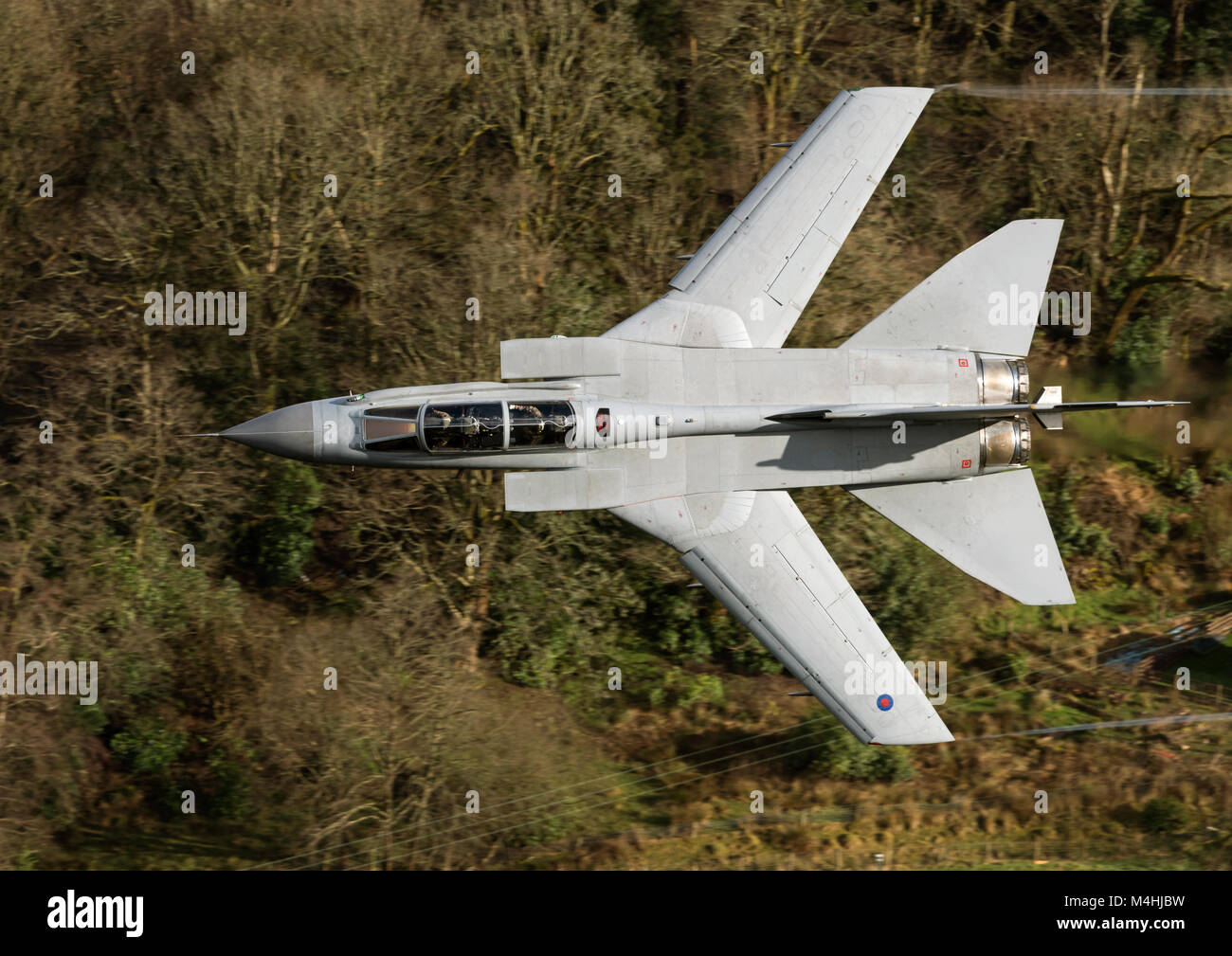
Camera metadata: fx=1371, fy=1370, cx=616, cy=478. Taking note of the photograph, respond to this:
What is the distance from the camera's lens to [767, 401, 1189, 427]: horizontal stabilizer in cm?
2078

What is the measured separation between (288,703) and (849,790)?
1044 cm

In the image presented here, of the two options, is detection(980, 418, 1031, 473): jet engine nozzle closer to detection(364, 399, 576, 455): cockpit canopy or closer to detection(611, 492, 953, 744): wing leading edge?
detection(611, 492, 953, 744): wing leading edge

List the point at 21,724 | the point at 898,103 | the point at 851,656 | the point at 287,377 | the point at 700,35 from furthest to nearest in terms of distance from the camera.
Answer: the point at 700,35
the point at 287,377
the point at 21,724
the point at 898,103
the point at 851,656

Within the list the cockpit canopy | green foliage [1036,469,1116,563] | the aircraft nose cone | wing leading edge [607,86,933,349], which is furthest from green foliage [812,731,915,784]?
the aircraft nose cone

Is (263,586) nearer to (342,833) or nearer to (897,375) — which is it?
(342,833)

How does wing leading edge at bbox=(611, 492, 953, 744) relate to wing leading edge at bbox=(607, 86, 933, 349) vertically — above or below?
below

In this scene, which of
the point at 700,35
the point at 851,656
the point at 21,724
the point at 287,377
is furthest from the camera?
the point at 700,35

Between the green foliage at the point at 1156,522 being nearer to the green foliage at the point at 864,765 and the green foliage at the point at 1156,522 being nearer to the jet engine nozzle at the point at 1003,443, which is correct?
the green foliage at the point at 864,765

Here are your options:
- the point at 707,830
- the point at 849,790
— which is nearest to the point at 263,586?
the point at 707,830

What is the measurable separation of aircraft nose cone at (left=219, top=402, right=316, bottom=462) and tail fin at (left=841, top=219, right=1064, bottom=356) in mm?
8713

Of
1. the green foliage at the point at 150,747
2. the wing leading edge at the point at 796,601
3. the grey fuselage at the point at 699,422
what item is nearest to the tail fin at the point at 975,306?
the grey fuselage at the point at 699,422

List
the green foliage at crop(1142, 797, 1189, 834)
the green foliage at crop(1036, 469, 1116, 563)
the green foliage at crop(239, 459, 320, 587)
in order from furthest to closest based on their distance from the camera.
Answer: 1. the green foliage at crop(1036, 469, 1116, 563)
2. the green foliage at crop(239, 459, 320, 587)
3. the green foliage at crop(1142, 797, 1189, 834)

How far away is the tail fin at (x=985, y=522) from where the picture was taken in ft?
72.5

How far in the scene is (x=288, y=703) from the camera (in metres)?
24.0
